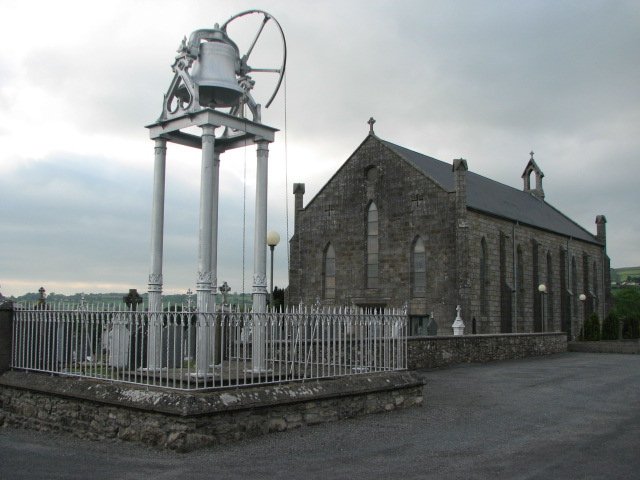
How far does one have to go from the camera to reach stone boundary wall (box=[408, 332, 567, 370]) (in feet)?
71.2

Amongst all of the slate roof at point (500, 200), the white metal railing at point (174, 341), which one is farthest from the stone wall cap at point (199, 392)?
the slate roof at point (500, 200)

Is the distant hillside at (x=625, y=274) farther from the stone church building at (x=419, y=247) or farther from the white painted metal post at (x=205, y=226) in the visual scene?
the white painted metal post at (x=205, y=226)

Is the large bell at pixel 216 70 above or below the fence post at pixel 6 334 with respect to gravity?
above

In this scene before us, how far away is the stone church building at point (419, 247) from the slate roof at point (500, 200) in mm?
Result: 185

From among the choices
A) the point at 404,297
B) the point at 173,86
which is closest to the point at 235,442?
the point at 173,86

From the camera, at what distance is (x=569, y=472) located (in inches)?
322

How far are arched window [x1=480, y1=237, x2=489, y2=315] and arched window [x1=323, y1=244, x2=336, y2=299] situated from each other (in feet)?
27.3

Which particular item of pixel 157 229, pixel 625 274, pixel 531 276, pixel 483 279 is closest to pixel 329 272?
pixel 483 279

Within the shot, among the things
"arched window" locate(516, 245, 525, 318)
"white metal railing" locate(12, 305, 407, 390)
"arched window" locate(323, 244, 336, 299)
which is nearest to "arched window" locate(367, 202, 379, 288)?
"arched window" locate(323, 244, 336, 299)

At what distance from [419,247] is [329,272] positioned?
6048mm

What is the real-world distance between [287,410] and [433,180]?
993 inches

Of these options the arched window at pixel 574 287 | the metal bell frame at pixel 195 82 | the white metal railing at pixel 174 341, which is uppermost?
the metal bell frame at pixel 195 82

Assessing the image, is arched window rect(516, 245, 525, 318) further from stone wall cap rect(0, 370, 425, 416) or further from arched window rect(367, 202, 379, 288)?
stone wall cap rect(0, 370, 425, 416)

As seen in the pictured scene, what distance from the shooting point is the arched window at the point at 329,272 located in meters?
37.7
